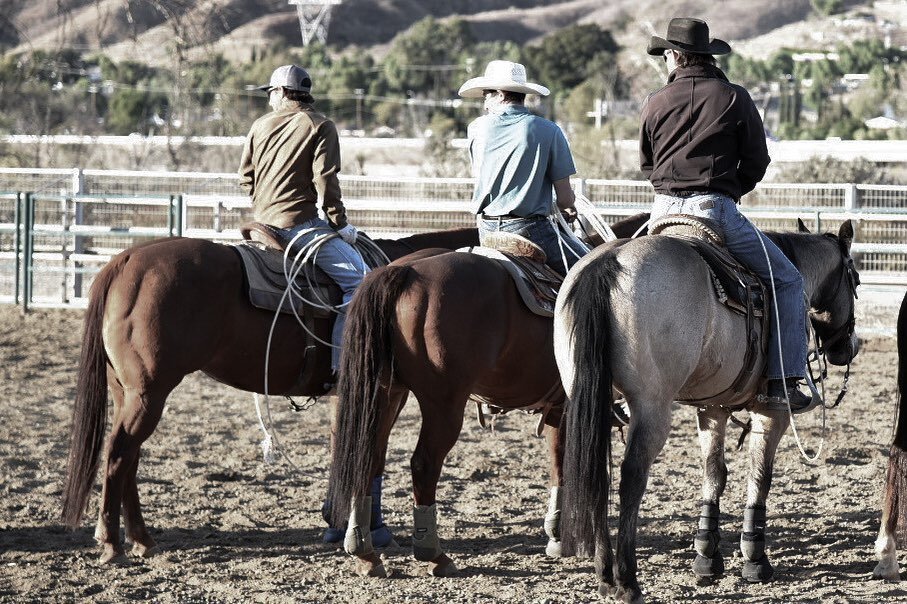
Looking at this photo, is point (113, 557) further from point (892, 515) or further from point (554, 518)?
point (892, 515)

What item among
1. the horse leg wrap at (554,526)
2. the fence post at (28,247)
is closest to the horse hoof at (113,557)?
the horse leg wrap at (554,526)

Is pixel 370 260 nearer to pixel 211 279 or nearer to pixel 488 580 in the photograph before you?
pixel 211 279

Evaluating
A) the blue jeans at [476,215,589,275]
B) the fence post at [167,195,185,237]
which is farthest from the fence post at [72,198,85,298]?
the blue jeans at [476,215,589,275]

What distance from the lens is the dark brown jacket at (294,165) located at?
604 cm

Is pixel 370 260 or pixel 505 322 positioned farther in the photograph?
pixel 370 260

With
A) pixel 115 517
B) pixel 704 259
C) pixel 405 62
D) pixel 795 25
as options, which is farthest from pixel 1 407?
pixel 795 25

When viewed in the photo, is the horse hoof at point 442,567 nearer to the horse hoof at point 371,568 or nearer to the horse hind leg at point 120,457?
the horse hoof at point 371,568

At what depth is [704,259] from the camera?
4.90 metres

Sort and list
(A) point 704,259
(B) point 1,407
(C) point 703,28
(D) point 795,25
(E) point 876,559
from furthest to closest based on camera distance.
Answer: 1. (D) point 795,25
2. (B) point 1,407
3. (E) point 876,559
4. (C) point 703,28
5. (A) point 704,259

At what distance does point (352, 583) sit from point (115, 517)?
3.96 feet

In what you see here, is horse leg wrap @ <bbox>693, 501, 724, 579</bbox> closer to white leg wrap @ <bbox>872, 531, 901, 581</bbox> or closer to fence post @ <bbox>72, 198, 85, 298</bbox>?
white leg wrap @ <bbox>872, 531, 901, 581</bbox>

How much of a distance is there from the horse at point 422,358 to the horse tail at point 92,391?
1285 millimetres

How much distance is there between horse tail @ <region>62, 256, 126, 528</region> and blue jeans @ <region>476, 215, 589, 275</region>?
1.82 meters

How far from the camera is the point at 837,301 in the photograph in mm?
5961
